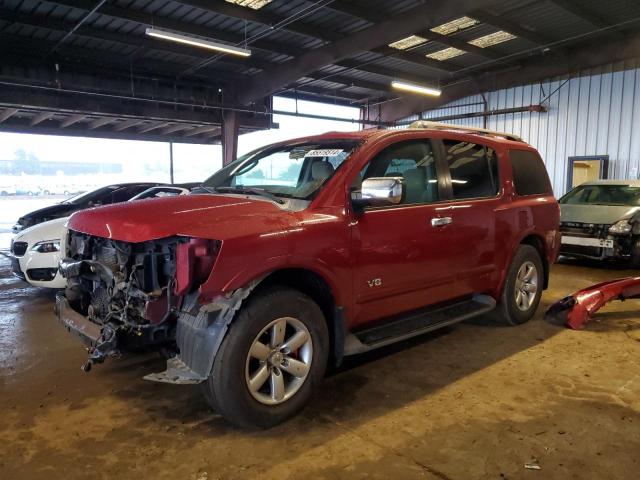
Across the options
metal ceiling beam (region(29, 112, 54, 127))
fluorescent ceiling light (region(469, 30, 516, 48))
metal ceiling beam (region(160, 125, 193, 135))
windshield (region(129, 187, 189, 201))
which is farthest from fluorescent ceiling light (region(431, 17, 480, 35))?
metal ceiling beam (region(29, 112, 54, 127))

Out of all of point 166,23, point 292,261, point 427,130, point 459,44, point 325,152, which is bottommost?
point 292,261

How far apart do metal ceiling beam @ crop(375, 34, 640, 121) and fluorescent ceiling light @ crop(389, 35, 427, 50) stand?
398cm

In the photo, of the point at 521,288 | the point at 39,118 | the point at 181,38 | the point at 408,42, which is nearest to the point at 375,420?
the point at 521,288

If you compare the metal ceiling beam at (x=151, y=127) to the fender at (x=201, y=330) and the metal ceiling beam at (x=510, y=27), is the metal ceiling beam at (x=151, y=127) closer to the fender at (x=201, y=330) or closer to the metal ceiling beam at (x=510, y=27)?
the metal ceiling beam at (x=510, y=27)

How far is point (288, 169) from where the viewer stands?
3.60 m

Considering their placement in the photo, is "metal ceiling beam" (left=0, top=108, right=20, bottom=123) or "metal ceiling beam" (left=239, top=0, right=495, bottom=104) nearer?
"metal ceiling beam" (left=239, top=0, right=495, bottom=104)

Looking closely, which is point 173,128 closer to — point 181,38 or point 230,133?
point 230,133

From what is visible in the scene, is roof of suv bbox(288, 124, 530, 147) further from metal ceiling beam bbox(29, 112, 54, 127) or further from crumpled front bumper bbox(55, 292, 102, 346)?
metal ceiling beam bbox(29, 112, 54, 127)

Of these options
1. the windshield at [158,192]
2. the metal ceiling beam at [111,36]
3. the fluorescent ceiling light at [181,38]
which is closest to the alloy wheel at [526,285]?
the windshield at [158,192]

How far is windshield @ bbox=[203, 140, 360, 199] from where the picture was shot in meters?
3.12

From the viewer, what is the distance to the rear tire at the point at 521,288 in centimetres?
430

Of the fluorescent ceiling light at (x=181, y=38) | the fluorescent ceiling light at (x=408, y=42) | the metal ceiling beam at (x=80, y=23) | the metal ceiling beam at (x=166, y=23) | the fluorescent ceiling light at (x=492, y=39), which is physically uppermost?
the fluorescent ceiling light at (x=492, y=39)

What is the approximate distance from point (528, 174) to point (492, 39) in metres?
8.62

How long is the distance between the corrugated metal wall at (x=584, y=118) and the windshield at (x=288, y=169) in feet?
37.6
